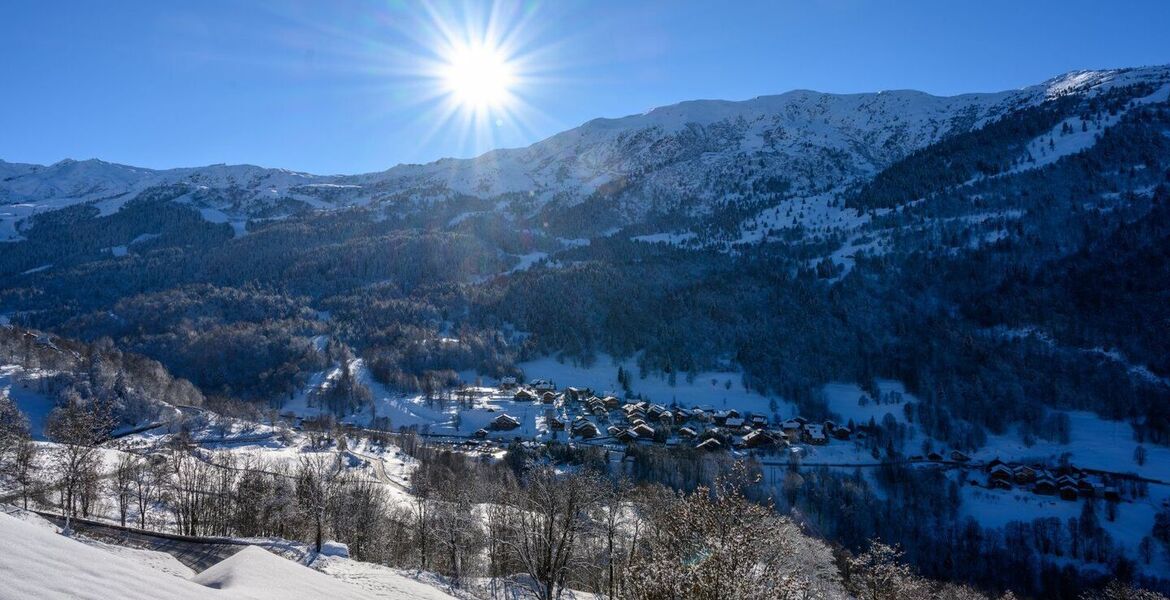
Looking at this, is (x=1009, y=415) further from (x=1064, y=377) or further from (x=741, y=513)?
(x=741, y=513)

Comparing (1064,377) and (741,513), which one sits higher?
(741,513)

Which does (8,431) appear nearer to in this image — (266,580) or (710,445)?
(266,580)

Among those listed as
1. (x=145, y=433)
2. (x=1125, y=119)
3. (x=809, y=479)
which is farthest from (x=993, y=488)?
(x=1125, y=119)

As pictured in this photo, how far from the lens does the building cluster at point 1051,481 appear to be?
223ft

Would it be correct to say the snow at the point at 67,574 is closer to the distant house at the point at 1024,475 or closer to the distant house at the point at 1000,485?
the distant house at the point at 1000,485

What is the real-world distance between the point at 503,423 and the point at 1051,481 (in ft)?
230

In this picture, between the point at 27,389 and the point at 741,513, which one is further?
the point at 27,389

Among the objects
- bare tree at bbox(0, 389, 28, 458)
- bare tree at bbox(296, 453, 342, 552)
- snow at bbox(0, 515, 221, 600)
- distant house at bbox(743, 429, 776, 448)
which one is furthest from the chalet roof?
snow at bbox(0, 515, 221, 600)

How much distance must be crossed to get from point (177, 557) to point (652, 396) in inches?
3542

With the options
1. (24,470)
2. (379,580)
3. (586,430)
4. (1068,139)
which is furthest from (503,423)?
(1068,139)

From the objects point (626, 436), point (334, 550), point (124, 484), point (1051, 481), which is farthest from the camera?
point (626, 436)

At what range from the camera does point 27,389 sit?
6869 cm

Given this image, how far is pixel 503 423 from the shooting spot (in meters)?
86.9

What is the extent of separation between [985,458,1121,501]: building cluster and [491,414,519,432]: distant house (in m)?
62.0
